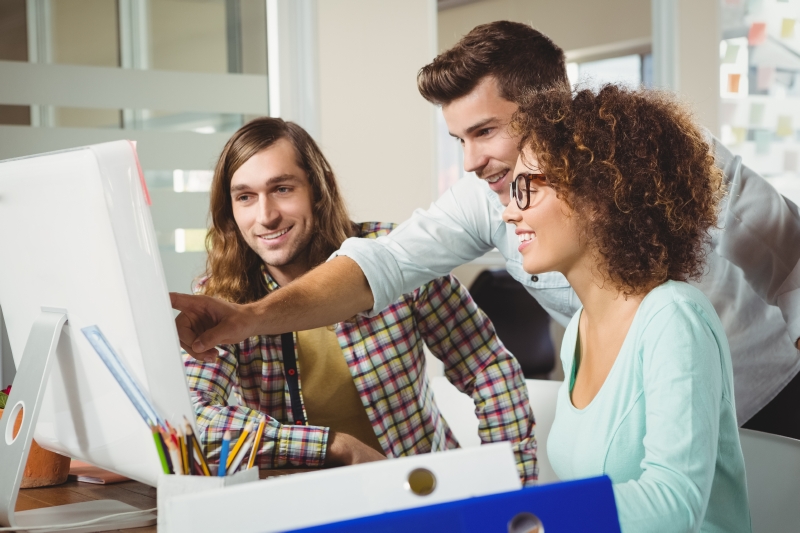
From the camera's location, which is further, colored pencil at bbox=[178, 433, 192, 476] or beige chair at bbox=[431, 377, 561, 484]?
beige chair at bbox=[431, 377, 561, 484]

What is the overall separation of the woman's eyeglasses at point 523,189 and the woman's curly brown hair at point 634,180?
0.02m

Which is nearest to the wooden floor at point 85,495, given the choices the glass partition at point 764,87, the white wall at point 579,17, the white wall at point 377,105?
the white wall at point 377,105

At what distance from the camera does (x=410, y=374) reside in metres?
1.96

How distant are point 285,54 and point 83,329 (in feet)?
8.10

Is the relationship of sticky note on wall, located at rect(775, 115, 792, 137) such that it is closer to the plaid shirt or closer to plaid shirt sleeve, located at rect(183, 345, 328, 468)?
the plaid shirt

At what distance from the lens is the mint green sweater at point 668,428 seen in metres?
0.88

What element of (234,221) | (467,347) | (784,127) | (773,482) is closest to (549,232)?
(773,482)

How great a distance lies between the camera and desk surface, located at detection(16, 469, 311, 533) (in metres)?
1.14

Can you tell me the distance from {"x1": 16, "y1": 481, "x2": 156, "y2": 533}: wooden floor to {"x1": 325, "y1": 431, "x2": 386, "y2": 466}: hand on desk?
0.43m

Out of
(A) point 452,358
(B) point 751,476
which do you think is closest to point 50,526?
(B) point 751,476

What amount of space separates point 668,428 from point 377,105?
2.57 m

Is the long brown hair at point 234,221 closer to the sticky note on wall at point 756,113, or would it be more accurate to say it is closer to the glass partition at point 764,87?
the glass partition at point 764,87

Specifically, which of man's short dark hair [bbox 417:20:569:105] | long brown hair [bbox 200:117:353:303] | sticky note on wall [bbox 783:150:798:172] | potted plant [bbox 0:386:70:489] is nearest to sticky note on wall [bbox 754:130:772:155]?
sticky note on wall [bbox 783:150:798:172]

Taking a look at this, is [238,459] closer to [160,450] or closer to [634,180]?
[160,450]
